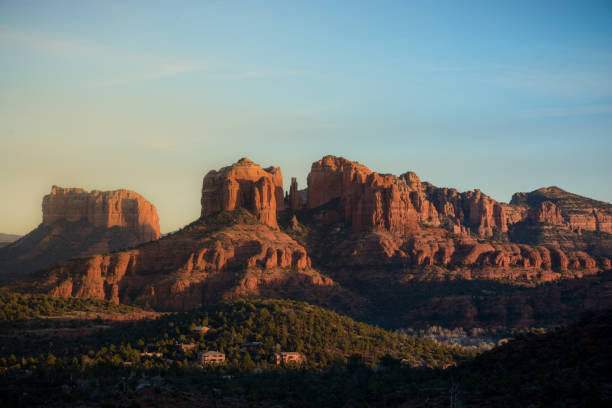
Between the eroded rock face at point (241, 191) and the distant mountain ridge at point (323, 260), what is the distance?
249mm

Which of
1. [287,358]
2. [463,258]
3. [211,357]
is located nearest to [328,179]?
[463,258]

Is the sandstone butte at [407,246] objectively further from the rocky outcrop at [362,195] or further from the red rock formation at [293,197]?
the red rock formation at [293,197]

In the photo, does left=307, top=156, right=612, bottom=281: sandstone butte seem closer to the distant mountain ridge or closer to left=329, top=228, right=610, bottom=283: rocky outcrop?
left=329, top=228, right=610, bottom=283: rocky outcrop

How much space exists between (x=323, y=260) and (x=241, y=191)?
22680mm

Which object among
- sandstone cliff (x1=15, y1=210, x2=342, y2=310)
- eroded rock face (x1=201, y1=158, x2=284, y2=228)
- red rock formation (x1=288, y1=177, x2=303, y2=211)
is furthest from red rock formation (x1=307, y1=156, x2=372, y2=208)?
sandstone cliff (x1=15, y1=210, x2=342, y2=310)

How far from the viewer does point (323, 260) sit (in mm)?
173375

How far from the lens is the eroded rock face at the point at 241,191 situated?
170875 mm

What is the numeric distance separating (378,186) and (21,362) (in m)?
113

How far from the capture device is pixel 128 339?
90562mm

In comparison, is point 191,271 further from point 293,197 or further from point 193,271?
point 293,197

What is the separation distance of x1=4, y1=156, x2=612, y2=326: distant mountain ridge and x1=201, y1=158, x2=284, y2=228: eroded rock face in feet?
0.82

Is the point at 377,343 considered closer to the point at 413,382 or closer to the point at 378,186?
the point at 413,382

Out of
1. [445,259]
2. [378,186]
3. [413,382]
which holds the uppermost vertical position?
[378,186]

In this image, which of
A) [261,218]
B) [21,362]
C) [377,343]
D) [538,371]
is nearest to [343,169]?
[261,218]
